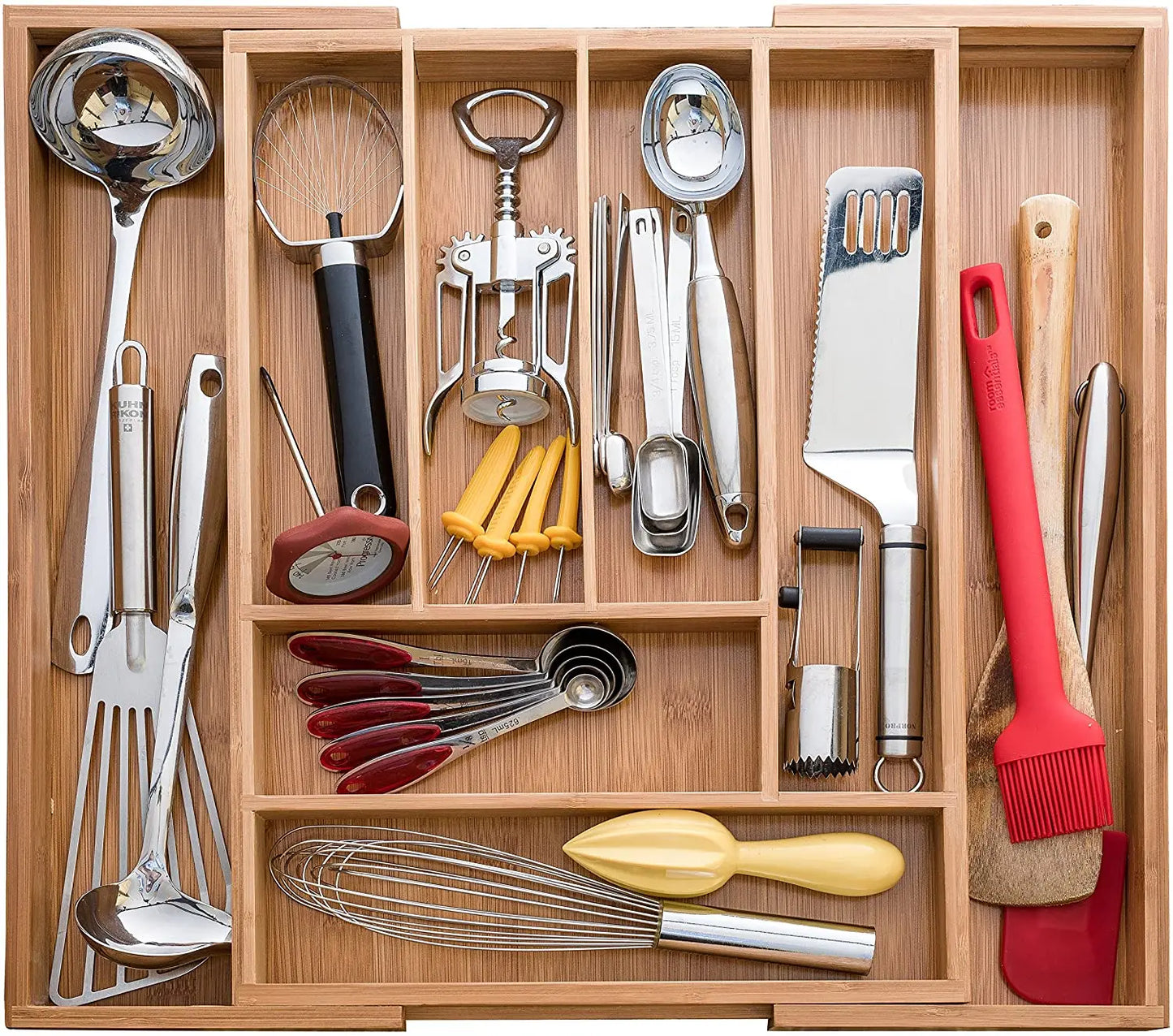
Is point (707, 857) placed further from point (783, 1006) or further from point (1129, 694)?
point (1129, 694)

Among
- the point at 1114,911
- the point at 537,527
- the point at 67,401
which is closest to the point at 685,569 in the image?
the point at 537,527

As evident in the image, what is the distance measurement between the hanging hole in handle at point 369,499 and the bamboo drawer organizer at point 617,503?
5 centimetres

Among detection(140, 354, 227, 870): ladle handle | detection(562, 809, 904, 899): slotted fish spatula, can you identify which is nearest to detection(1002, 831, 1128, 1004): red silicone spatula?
detection(562, 809, 904, 899): slotted fish spatula

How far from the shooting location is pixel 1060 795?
1260mm

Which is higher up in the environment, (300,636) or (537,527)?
(537,527)

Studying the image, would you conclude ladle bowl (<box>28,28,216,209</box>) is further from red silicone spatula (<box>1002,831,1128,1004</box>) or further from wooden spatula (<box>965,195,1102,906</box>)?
red silicone spatula (<box>1002,831,1128,1004</box>)

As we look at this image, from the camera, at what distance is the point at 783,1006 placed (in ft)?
4.05

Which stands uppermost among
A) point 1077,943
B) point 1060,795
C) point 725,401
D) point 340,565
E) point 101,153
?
point 101,153

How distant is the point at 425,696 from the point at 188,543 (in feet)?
0.95

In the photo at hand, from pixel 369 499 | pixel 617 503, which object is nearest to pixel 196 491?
pixel 369 499

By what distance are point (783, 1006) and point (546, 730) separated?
350 mm

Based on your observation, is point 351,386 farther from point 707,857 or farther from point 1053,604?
point 1053,604

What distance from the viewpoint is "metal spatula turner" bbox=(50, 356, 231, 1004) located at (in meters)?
1.31

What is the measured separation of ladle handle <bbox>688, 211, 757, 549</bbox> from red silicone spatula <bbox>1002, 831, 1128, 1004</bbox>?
0.47 metres
